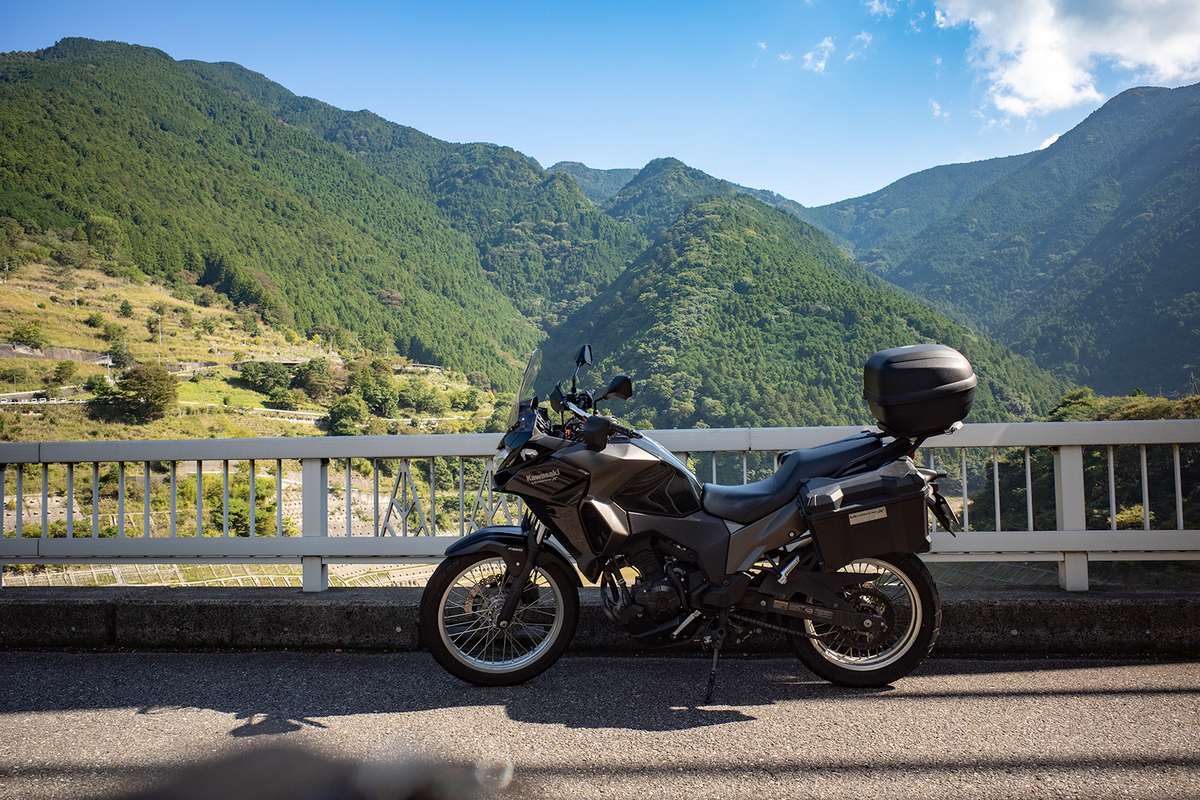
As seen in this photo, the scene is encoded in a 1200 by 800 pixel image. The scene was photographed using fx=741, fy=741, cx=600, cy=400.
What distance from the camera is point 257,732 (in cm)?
264

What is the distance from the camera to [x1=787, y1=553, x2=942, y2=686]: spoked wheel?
299cm

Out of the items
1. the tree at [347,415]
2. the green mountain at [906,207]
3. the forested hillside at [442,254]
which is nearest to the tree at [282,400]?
the tree at [347,415]

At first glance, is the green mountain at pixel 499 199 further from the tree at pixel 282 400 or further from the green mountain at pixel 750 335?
the tree at pixel 282 400

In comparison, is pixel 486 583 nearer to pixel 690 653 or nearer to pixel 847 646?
pixel 690 653

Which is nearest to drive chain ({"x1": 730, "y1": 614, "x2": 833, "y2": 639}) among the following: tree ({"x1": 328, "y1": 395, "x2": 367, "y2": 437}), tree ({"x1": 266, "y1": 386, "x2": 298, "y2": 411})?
tree ({"x1": 328, "y1": 395, "x2": 367, "y2": 437})

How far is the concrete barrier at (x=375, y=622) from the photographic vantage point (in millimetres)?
3396

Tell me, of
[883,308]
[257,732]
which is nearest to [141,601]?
[257,732]

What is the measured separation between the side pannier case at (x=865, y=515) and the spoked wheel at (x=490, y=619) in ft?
3.44

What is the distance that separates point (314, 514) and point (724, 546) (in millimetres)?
2145

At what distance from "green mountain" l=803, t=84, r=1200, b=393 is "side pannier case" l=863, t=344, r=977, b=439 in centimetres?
8904

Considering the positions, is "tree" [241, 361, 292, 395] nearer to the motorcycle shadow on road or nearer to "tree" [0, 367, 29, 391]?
"tree" [0, 367, 29, 391]

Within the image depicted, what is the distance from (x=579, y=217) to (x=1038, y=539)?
535 ft

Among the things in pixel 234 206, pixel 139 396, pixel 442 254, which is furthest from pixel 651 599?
pixel 442 254

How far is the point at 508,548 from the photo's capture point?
313 centimetres
